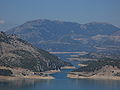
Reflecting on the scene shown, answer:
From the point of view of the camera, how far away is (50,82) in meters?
140

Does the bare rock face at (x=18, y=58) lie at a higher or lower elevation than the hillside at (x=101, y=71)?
higher

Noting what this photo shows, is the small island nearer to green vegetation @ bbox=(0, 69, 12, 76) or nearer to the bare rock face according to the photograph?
the bare rock face

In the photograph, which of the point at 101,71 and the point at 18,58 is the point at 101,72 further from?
the point at 18,58

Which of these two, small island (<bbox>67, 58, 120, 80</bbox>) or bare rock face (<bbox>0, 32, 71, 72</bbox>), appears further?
bare rock face (<bbox>0, 32, 71, 72</bbox>)

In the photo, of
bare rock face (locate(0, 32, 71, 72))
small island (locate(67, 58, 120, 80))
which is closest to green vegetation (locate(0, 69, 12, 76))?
bare rock face (locate(0, 32, 71, 72))

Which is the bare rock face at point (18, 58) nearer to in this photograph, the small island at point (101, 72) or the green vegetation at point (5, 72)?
the green vegetation at point (5, 72)

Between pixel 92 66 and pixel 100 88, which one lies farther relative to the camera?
pixel 92 66

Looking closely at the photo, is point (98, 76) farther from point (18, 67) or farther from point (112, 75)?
point (18, 67)

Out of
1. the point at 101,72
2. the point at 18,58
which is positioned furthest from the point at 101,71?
the point at 18,58

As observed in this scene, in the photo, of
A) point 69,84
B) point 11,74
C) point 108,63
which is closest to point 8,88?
point 69,84

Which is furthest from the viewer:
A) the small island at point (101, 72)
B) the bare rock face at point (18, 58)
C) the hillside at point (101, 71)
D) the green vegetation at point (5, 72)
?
the bare rock face at point (18, 58)

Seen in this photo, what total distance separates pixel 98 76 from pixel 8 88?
2046 inches

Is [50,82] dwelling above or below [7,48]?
below

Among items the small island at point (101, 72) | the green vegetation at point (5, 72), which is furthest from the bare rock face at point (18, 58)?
the small island at point (101, 72)
